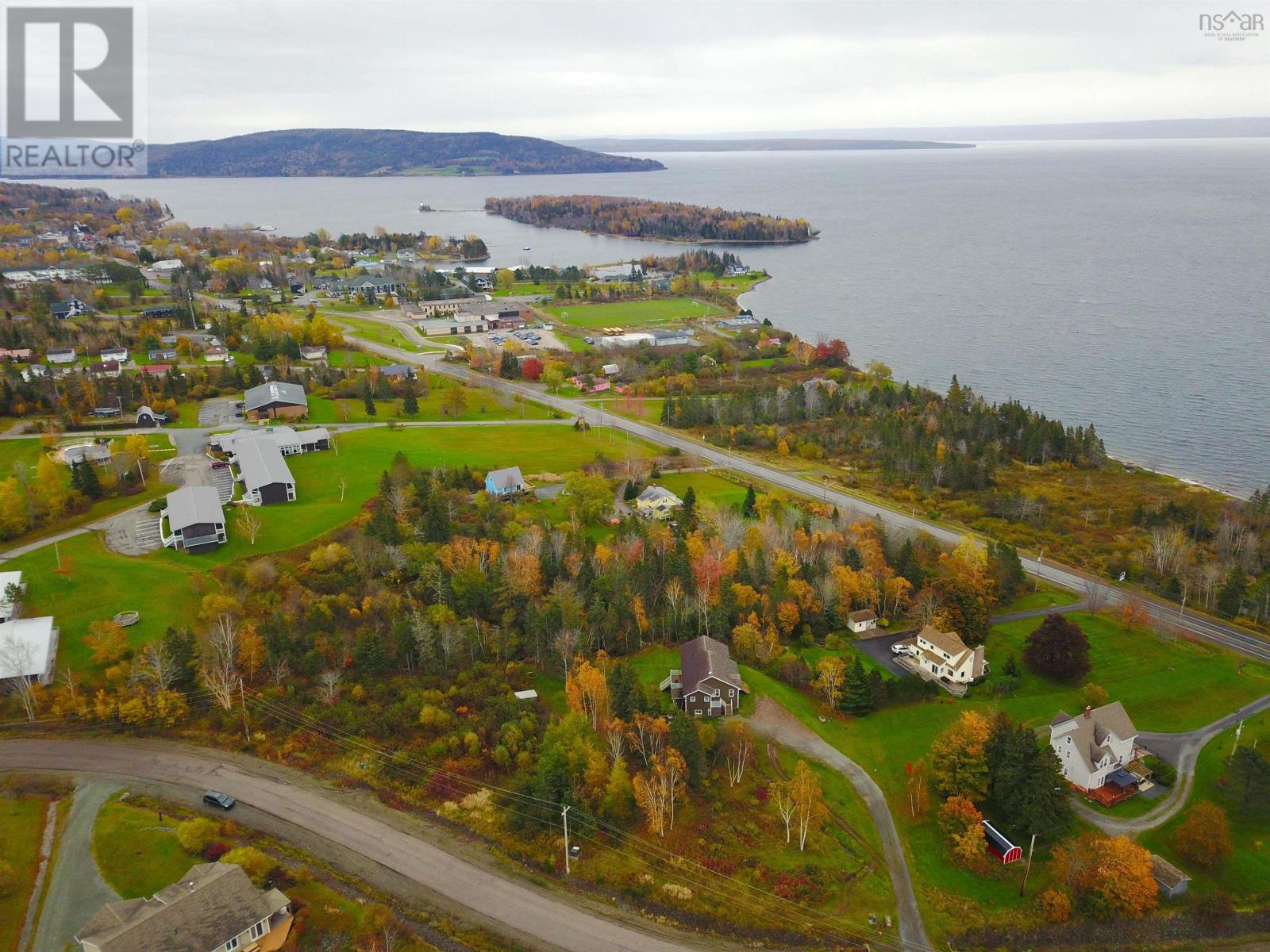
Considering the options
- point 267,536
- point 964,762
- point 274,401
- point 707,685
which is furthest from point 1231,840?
point 274,401

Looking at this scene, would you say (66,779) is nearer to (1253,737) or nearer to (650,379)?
(1253,737)

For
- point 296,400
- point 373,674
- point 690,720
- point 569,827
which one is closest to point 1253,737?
point 690,720

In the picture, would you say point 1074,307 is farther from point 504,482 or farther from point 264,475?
point 264,475

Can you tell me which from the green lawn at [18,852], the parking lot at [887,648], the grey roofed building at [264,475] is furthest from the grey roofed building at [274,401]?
the parking lot at [887,648]

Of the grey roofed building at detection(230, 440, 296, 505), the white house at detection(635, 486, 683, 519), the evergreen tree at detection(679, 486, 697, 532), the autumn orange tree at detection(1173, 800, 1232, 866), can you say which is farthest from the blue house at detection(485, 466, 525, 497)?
the autumn orange tree at detection(1173, 800, 1232, 866)

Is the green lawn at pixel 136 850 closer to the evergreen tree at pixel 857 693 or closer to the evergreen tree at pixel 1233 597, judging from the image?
the evergreen tree at pixel 857 693

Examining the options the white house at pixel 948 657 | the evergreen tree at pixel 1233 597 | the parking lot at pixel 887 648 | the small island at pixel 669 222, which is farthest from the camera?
the small island at pixel 669 222
